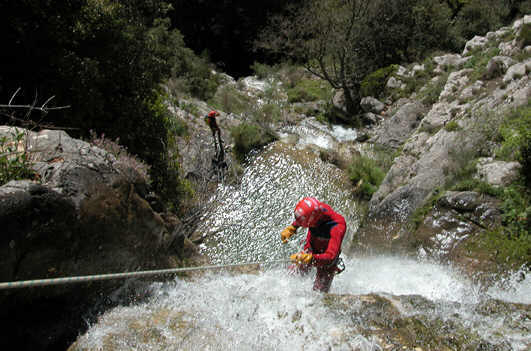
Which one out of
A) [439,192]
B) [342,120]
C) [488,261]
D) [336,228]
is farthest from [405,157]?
[342,120]

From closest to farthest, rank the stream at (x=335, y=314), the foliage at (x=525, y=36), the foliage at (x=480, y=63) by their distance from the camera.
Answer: the stream at (x=335, y=314) < the foliage at (x=525, y=36) < the foliage at (x=480, y=63)

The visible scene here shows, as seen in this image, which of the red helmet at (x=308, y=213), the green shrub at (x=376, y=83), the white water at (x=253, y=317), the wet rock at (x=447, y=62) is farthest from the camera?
the green shrub at (x=376, y=83)

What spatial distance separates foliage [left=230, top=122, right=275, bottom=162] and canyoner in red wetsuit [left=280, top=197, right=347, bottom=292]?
6567 millimetres

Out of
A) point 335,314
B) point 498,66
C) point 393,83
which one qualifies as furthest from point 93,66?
point 393,83

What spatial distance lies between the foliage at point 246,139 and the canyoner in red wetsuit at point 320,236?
6.57 metres

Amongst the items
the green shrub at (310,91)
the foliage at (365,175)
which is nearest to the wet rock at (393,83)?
the green shrub at (310,91)

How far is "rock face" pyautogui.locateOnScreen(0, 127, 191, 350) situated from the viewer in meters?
3.19

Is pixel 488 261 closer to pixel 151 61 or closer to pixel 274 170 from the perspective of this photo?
pixel 274 170

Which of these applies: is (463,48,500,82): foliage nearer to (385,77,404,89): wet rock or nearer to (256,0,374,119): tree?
(385,77,404,89): wet rock

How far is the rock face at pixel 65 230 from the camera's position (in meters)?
3.19

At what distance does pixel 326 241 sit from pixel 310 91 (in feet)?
48.0

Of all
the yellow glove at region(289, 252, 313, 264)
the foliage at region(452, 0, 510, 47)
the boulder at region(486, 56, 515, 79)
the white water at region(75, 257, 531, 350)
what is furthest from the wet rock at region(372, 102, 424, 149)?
the yellow glove at region(289, 252, 313, 264)

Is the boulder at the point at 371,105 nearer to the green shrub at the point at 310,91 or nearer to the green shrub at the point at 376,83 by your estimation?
the green shrub at the point at 376,83

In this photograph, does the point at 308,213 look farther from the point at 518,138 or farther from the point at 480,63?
the point at 480,63
